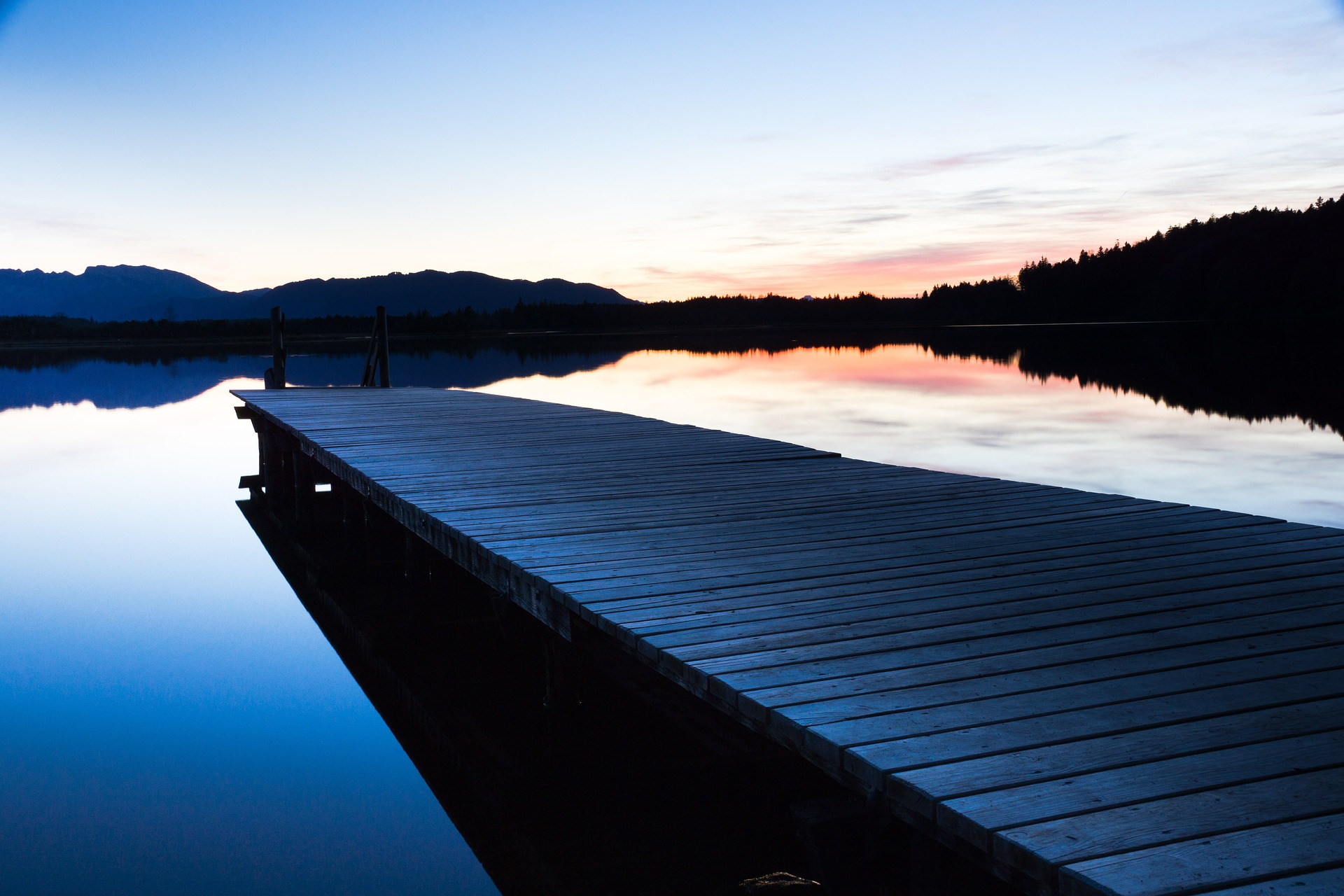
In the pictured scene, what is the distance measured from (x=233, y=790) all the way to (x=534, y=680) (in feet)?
5.23

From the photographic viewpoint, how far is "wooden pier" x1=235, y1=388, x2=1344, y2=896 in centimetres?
188

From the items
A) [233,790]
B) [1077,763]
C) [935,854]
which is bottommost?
[233,790]

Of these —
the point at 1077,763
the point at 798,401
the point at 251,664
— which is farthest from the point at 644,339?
the point at 1077,763

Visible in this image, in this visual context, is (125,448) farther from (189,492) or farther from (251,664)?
(251,664)

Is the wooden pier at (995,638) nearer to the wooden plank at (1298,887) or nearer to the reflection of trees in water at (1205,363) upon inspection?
the wooden plank at (1298,887)

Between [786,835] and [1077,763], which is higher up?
[1077,763]

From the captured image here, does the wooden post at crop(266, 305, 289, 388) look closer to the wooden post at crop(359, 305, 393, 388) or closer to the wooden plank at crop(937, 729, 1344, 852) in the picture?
the wooden post at crop(359, 305, 393, 388)

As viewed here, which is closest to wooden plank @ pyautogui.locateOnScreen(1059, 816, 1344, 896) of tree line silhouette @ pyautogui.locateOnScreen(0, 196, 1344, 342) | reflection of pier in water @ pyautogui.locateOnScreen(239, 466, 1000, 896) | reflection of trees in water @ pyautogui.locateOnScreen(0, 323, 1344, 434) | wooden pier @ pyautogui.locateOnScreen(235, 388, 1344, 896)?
wooden pier @ pyautogui.locateOnScreen(235, 388, 1344, 896)

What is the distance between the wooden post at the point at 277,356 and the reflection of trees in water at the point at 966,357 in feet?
33.0

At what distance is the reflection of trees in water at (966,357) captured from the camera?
22.2 meters

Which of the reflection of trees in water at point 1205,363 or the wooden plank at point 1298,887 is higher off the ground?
the reflection of trees in water at point 1205,363

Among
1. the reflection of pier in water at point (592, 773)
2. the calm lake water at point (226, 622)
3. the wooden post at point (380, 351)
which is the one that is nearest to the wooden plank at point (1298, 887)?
the reflection of pier in water at point (592, 773)

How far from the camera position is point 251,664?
21.1 ft

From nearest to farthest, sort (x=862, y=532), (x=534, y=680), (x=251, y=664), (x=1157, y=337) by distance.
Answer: (x=862, y=532), (x=534, y=680), (x=251, y=664), (x=1157, y=337)
